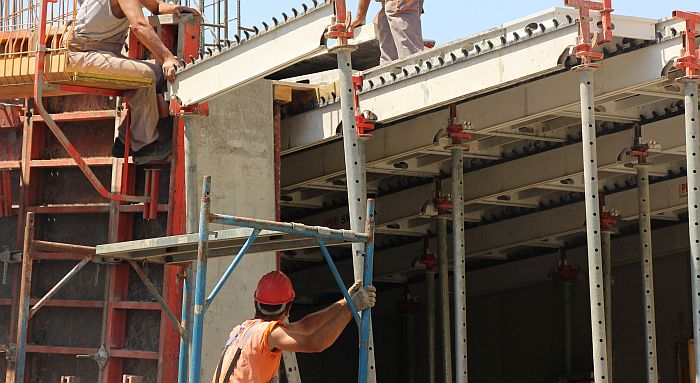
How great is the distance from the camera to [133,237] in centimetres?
1836

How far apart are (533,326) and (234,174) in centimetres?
1140

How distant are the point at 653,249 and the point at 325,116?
954cm

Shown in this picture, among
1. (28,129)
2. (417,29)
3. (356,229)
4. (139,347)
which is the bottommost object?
(139,347)

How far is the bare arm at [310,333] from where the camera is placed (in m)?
9.49

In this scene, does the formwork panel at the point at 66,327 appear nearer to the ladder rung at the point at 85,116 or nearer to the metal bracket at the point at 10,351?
the metal bracket at the point at 10,351

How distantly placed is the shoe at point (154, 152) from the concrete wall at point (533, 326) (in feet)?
31.7

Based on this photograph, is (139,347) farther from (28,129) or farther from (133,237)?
(28,129)

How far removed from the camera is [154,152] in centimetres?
1819

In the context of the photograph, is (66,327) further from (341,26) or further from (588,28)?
(588,28)

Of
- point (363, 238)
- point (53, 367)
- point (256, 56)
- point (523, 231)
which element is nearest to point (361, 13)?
point (256, 56)

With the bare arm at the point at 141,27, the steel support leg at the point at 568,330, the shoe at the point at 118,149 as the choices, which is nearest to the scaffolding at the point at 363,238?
the shoe at the point at 118,149

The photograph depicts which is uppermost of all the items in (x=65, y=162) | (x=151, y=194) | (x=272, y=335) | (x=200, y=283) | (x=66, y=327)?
(x=65, y=162)

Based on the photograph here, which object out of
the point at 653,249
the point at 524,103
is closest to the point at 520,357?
the point at 653,249

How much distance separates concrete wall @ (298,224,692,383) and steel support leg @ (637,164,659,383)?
5.49 m
